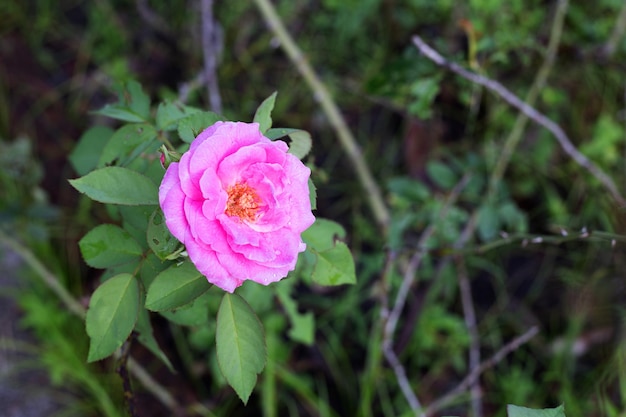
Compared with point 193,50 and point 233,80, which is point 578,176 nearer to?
point 233,80

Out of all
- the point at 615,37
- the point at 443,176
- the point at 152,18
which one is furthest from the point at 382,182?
the point at 152,18

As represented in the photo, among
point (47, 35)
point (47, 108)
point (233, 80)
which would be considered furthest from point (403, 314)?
point (47, 35)

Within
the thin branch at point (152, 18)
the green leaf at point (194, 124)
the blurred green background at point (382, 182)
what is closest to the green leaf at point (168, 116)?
the green leaf at point (194, 124)

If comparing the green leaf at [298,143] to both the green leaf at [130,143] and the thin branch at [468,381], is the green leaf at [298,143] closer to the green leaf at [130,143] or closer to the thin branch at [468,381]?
the green leaf at [130,143]

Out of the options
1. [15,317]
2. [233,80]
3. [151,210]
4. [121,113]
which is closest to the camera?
[151,210]

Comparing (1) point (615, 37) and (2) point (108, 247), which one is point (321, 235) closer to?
(2) point (108, 247)
